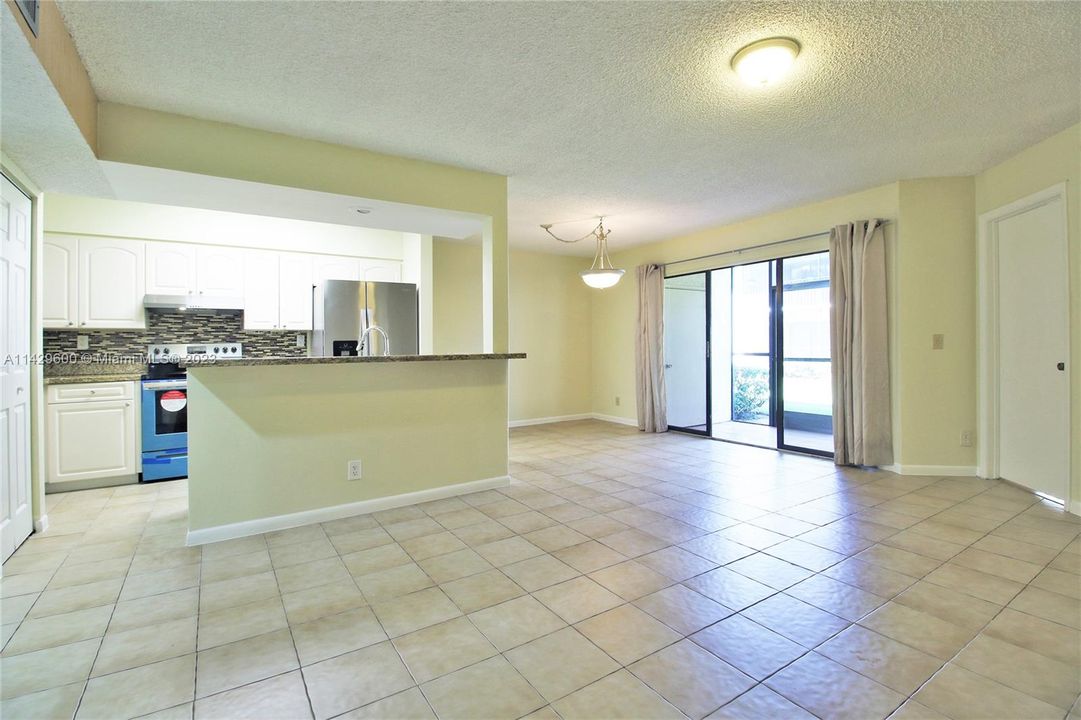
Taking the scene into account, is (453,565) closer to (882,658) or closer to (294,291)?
(882,658)

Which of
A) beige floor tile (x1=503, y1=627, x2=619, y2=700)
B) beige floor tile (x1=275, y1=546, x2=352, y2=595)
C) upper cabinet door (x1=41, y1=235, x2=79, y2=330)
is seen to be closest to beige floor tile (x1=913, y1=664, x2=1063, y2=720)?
beige floor tile (x1=503, y1=627, x2=619, y2=700)

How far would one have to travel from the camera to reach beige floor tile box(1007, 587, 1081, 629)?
2.00m

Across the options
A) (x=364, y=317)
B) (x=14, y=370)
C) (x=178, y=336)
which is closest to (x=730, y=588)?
(x=14, y=370)

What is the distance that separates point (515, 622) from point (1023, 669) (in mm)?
1785

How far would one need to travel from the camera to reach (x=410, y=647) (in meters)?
1.85

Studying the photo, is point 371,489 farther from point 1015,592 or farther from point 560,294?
point 560,294

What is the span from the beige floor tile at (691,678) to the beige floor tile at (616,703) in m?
0.04

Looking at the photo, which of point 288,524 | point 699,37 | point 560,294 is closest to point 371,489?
point 288,524

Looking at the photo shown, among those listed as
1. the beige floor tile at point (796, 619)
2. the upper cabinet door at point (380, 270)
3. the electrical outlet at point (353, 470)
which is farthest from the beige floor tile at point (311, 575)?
the upper cabinet door at point (380, 270)

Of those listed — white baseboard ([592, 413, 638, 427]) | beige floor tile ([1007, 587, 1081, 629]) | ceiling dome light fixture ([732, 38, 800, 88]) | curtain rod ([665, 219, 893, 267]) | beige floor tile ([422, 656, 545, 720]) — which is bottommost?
beige floor tile ([422, 656, 545, 720])

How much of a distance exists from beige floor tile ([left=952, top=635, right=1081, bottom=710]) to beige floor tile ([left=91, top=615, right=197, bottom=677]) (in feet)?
9.27

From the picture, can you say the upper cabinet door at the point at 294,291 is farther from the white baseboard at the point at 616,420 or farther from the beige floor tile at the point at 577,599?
the white baseboard at the point at 616,420

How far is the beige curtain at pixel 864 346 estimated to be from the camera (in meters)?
4.36

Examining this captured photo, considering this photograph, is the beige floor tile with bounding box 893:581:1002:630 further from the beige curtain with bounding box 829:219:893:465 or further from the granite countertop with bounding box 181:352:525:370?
the granite countertop with bounding box 181:352:525:370
